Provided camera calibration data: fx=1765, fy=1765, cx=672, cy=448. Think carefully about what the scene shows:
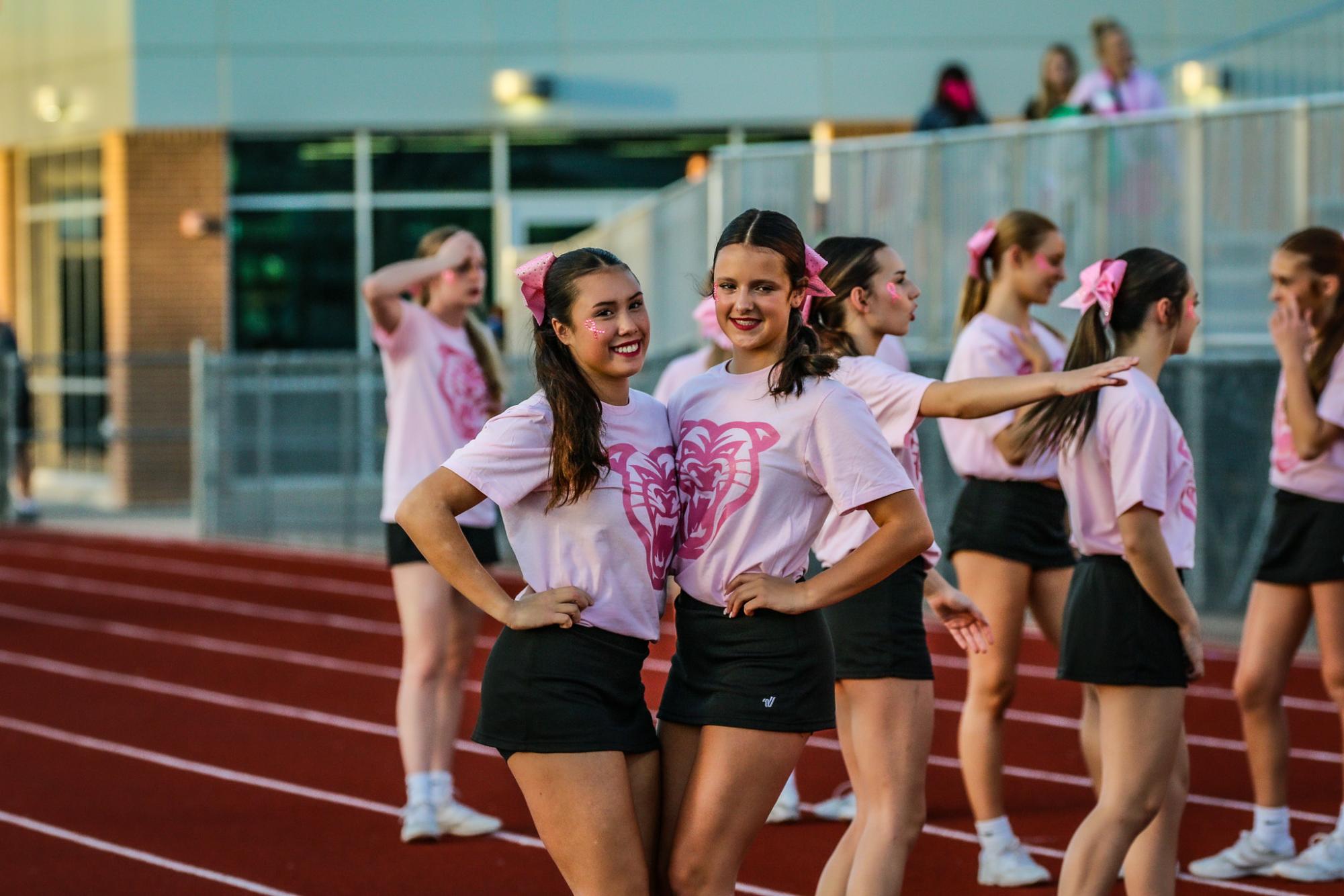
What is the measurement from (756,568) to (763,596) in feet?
0.28

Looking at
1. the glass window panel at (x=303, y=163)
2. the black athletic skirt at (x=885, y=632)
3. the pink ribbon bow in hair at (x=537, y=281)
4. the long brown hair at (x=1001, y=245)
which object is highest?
the glass window panel at (x=303, y=163)

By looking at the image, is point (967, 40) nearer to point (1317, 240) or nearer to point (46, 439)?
point (46, 439)

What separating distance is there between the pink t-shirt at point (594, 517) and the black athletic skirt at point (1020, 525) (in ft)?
7.33

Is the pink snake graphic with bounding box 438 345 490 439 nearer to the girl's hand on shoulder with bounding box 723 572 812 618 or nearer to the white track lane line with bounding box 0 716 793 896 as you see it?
the white track lane line with bounding box 0 716 793 896

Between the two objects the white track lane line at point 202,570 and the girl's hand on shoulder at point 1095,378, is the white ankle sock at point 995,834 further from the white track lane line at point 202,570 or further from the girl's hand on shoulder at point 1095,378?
the white track lane line at point 202,570

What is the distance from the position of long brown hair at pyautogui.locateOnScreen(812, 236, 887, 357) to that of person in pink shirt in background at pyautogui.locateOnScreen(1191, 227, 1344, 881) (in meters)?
1.53

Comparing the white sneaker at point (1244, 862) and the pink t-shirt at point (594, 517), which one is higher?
the pink t-shirt at point (594, 517)

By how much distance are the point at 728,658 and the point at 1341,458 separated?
2.84 m

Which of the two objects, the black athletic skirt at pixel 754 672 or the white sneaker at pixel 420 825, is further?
the white sneaker at pixel 420 825

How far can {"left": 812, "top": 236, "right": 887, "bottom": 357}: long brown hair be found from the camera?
178 inches

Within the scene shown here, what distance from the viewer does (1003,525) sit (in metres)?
5.53

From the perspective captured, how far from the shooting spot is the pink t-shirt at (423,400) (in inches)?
238

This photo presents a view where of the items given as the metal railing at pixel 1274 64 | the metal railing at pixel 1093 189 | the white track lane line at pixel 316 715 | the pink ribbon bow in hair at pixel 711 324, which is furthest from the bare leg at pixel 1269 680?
the metal railing at pixel 1274 64

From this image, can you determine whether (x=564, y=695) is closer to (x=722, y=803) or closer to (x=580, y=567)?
(x=580, y=567)
